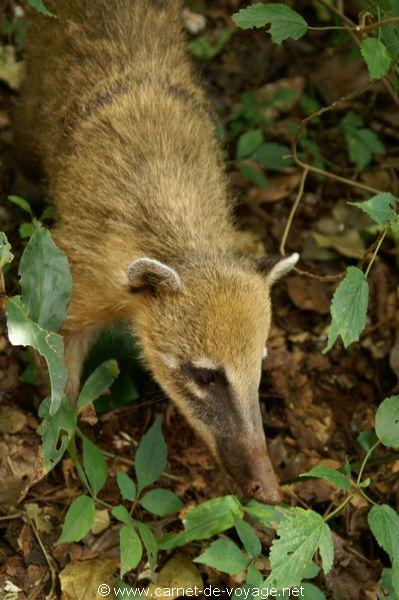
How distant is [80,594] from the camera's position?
4.50 metres

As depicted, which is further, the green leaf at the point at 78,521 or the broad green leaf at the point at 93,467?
the broad green leaf at the point at 93,467

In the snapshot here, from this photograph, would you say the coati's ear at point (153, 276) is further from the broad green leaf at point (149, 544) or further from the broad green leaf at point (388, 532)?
the broad green leaf at point (388, 532)

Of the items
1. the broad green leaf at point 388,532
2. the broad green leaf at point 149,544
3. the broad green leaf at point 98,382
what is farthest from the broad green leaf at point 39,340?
the broad green leaf at point 388,532

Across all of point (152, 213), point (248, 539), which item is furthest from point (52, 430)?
point (152, 213)

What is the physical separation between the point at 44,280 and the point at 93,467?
115 cm

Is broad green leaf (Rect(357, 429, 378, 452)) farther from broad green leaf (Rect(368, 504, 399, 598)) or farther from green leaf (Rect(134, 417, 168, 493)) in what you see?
green leaf (Rect(134, 417, 168, 493))

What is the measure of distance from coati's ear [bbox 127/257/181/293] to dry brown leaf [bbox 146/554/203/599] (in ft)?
5.52

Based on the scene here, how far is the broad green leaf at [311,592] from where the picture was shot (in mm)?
4371

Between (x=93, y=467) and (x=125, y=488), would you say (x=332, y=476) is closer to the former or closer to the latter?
(x=125, y=488)

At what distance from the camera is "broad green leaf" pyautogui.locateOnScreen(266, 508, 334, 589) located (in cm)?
368

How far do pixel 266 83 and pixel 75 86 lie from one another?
2959mm

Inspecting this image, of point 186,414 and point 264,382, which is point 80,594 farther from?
point 264,382

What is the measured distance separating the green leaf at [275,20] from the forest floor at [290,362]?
1.77 m

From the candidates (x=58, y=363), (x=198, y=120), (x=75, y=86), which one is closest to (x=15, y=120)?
(x=75, y=86)
